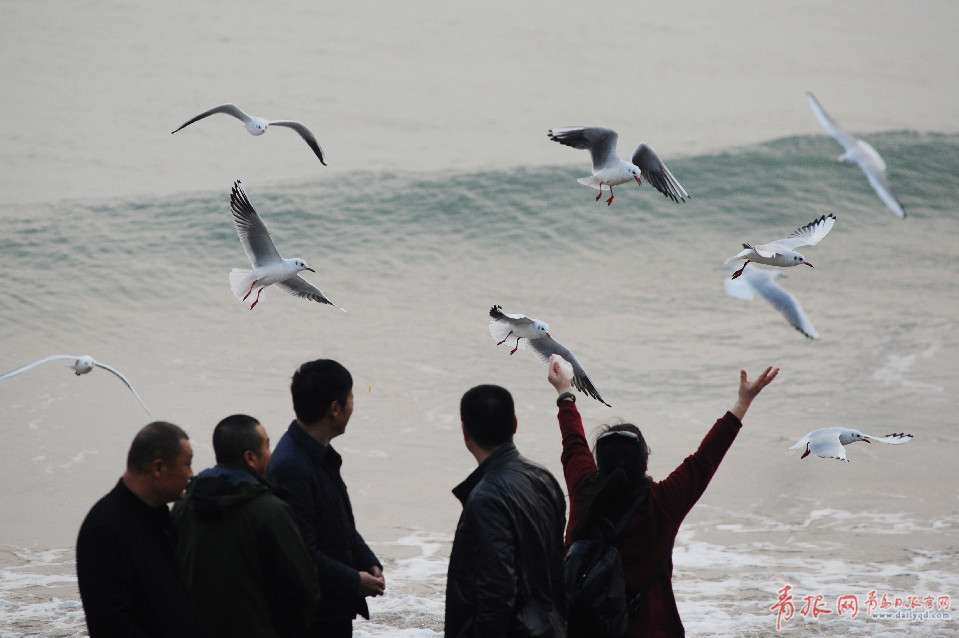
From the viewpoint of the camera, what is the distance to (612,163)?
15.8ft

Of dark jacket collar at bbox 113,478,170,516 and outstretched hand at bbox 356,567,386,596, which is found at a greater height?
dark jacket collar at bbox 113,478,170,516

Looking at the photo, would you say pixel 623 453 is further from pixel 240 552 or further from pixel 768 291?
pixel 768 291

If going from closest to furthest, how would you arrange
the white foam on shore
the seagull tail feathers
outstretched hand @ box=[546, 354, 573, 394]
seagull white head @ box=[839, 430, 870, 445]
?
outstretched hand @ box=[546, 354, 573, 394]
seagull white head @ box=[839, 430, 870, 445]
the seagull tail feathers
the white foam on shore

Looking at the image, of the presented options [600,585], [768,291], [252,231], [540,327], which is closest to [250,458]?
[600,585]

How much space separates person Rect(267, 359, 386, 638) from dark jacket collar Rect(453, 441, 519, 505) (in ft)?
1.24

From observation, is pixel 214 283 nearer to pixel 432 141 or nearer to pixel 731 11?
pixel 432 141

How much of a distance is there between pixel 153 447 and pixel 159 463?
0.04 m

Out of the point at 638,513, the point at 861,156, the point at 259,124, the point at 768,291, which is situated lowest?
the point at 768,291

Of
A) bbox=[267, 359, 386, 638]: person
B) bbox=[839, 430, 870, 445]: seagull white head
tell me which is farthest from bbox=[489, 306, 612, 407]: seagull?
bbox=[267, 359, 386, 638]: person

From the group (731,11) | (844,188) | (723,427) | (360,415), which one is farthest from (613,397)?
(731,11)

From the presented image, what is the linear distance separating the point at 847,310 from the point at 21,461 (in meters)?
12.4

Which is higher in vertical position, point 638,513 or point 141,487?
point 141,487

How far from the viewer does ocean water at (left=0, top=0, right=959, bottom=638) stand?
777cm

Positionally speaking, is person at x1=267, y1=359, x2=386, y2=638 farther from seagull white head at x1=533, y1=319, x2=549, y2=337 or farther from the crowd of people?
seagull white head at x1=533, y1=319, x2=549, y2=337
